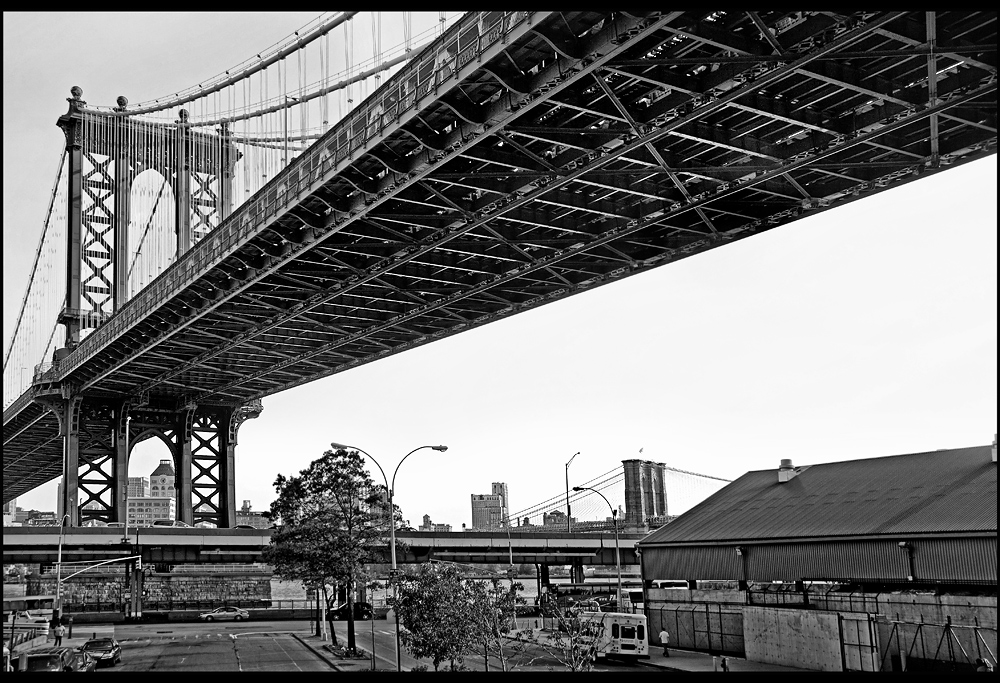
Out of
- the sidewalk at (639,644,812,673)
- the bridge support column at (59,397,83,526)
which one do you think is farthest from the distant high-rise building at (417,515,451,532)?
the sidewalk at (639,644,812,673)

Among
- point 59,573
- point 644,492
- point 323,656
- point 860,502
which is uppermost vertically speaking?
point 644,492

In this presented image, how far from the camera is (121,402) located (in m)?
110

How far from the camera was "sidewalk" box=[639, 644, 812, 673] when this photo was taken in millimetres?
41500

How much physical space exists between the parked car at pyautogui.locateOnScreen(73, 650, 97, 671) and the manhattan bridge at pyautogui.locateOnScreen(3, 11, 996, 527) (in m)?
22.5

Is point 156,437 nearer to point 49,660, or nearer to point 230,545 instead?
point 230,545

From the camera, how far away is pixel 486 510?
168 m

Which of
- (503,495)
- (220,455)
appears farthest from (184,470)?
(503,495)

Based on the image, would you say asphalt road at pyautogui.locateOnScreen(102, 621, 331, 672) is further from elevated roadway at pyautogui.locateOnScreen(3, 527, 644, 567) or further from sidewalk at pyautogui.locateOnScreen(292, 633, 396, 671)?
elevated roadway at pyautogui.locateOnScreen(3, 527, 644, 567)

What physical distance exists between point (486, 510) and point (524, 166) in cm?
12741

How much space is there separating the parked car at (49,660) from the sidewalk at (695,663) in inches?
890

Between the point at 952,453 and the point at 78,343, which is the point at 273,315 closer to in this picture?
the point at 78,343

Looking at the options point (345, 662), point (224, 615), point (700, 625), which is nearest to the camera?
point (700, 625)

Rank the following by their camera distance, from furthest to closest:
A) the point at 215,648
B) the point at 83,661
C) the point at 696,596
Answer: the point at 215,648, the point at 696,596, the point at 83,661

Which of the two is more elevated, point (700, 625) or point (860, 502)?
point (860, 502)
